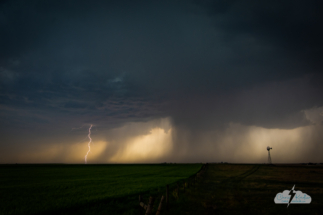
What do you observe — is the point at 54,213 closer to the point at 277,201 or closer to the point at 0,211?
the point at 0,211

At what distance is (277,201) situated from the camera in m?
16.9

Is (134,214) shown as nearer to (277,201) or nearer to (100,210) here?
(100,210)

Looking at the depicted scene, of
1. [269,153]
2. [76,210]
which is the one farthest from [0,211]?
[269,153]

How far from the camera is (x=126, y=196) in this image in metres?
20.7

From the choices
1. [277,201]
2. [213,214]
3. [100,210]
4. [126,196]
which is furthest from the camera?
[126,196]

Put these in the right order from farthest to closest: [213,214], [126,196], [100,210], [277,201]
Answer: [126,196] < [277,201] < [100,210] < [213,214]

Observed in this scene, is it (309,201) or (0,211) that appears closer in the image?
(0,211)

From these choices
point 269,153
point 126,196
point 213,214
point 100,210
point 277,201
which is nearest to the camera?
point 213,214

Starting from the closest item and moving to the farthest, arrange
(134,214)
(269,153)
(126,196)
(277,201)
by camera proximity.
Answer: (134,214) → (277,201) → (126,196) → (269,153)

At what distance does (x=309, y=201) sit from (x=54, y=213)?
77.4ft

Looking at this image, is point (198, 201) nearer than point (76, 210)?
No

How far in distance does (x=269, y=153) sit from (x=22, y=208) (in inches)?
7467

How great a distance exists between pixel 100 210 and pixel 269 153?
18566 cm

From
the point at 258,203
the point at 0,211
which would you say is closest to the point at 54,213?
the point at 0,211
